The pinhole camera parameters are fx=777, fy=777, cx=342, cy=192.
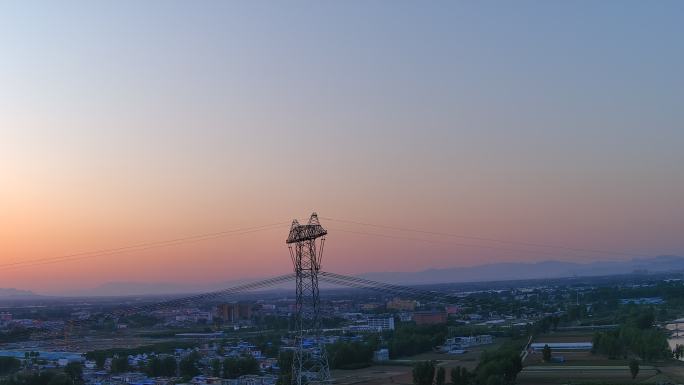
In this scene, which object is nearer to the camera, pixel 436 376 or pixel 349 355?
pixel 436 376

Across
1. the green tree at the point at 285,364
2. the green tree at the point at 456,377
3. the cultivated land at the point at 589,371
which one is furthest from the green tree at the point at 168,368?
the cultivated land at the point at 589,371

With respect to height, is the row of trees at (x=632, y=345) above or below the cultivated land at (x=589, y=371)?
above

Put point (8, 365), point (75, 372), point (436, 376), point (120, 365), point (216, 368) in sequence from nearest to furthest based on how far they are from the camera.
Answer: point (436, 376) < point (75, 372) < point (216, 368) < point (8, 365) < point (120, 365)

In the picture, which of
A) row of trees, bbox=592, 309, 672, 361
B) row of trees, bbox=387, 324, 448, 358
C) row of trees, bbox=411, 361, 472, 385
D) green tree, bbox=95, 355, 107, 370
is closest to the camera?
row of trees, bbox=411, 361, 472, 385

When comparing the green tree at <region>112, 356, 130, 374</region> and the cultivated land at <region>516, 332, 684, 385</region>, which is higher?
the green tree at <region>112, 356, 130, 374</region>

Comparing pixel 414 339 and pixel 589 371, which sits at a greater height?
pixel 414 339

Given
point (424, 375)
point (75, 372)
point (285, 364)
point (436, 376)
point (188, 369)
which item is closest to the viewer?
point (424, 375)

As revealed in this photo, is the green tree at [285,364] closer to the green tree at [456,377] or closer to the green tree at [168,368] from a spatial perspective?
the green tree at [168,368]

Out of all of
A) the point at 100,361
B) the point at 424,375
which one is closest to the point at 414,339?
the point at 424,375

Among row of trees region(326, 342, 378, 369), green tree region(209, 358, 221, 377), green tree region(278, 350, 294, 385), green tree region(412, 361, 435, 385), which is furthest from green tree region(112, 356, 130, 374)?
green tree region(412, 361, 435, 385)

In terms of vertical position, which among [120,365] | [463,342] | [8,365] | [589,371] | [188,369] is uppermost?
[8,365]

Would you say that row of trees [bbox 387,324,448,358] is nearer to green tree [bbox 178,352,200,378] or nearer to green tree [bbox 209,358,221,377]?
green tree [bbox 209,358,221,377]

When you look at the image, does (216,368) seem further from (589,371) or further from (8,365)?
(589,371)

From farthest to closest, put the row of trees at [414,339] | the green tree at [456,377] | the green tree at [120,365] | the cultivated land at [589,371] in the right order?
the row of trees at [414,339]
the green tree at [120,365]
the cultivated land at [589,371]
the green tree at [456,377]
